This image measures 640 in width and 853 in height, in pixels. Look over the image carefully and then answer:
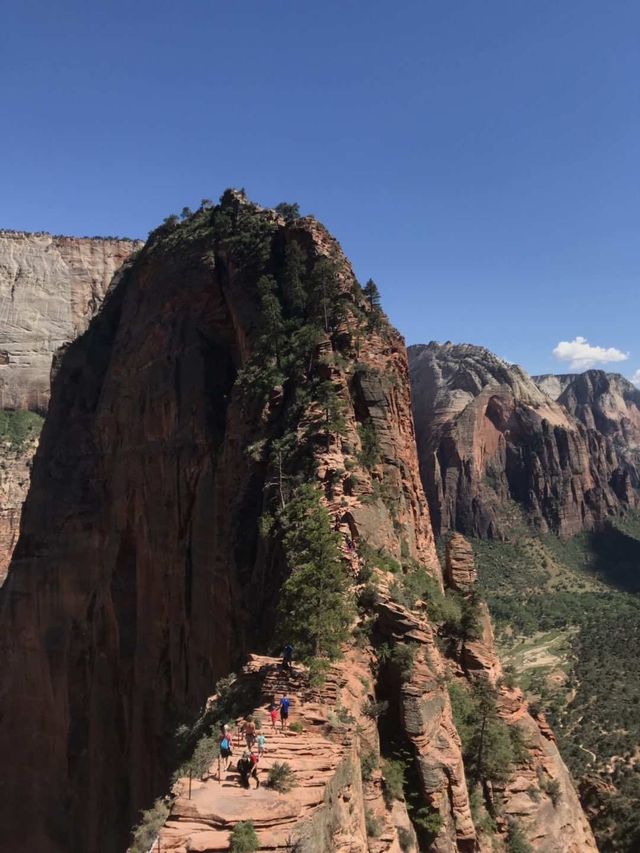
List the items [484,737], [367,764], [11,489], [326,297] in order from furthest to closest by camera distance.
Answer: [11,489] → [326,297] → [484,737] → [367,764]

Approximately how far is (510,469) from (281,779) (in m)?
168

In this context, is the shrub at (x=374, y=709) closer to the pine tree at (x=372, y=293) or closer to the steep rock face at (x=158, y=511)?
the steep rock face at (x=158, y=511)

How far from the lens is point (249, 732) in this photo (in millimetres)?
17203

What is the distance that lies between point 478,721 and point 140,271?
46.6m

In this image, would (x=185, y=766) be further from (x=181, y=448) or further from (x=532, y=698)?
(x=532, y=698)

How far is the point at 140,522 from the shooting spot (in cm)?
4594

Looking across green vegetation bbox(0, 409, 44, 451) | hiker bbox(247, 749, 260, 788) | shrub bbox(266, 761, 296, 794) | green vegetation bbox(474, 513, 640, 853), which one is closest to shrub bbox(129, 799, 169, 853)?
hiker bbox(247, 749, 260, 788)

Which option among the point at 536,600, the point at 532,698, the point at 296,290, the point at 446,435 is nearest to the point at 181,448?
the point at 296,290

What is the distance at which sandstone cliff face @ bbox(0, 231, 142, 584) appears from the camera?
128m

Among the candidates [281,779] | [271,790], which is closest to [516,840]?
[281,779]

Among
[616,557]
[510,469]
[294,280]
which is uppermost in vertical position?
[510,469]

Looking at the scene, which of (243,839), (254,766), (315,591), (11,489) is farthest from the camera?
(11,489)

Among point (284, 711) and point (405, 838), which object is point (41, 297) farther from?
point (405, 838)

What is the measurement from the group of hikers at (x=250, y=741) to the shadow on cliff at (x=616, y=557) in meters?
140
